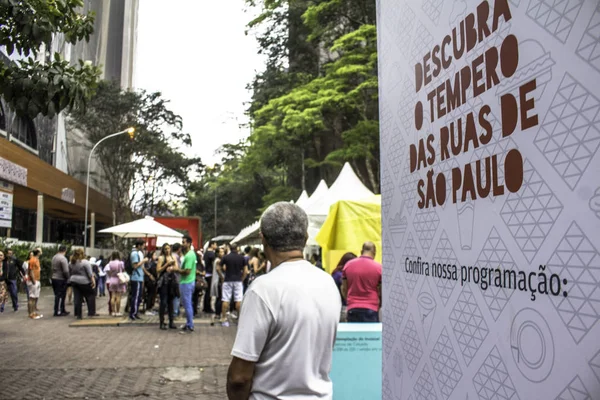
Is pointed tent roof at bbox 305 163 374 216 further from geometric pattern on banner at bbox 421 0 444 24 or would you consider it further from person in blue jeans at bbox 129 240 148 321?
geometric pattern on banner at bbox 421 0 444 24

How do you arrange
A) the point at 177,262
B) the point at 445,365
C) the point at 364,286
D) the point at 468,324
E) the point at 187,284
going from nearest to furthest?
the point at 468,324 → the point at 445,365 → the point at 364,286 → the point at 187,284 → the point at 177,262

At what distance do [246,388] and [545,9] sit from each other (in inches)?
68.0

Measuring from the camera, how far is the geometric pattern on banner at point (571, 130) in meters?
1.25

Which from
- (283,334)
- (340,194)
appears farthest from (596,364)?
(340,194)

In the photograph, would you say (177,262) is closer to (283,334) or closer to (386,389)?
(386,389)

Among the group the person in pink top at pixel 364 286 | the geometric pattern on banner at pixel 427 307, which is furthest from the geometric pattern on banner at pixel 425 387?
the person in pink top at pixel 364 286

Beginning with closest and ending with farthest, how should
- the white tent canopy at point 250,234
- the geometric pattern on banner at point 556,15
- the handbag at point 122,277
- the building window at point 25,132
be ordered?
1. the geometric pattern on banner at point 556,15
2. the handbag at point 122,277
3. the white tent canopy at point 250,234
4. the building window at point 25,132

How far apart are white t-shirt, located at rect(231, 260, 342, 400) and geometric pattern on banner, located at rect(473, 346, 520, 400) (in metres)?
0.81

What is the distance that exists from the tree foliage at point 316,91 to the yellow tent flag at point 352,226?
13.8 metres

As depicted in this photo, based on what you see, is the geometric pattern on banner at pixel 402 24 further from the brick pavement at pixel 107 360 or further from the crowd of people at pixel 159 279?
the crowd of people at pixel 159 279

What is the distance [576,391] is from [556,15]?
881mm

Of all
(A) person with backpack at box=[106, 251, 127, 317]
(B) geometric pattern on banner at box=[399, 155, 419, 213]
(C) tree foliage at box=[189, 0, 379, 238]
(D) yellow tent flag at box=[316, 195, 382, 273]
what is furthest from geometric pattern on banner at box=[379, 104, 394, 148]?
(C) tree foliage at box=[189, 0, 379, 238]

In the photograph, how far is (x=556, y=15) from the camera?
1389 mm

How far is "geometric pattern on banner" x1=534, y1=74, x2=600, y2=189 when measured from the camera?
1251 mm
